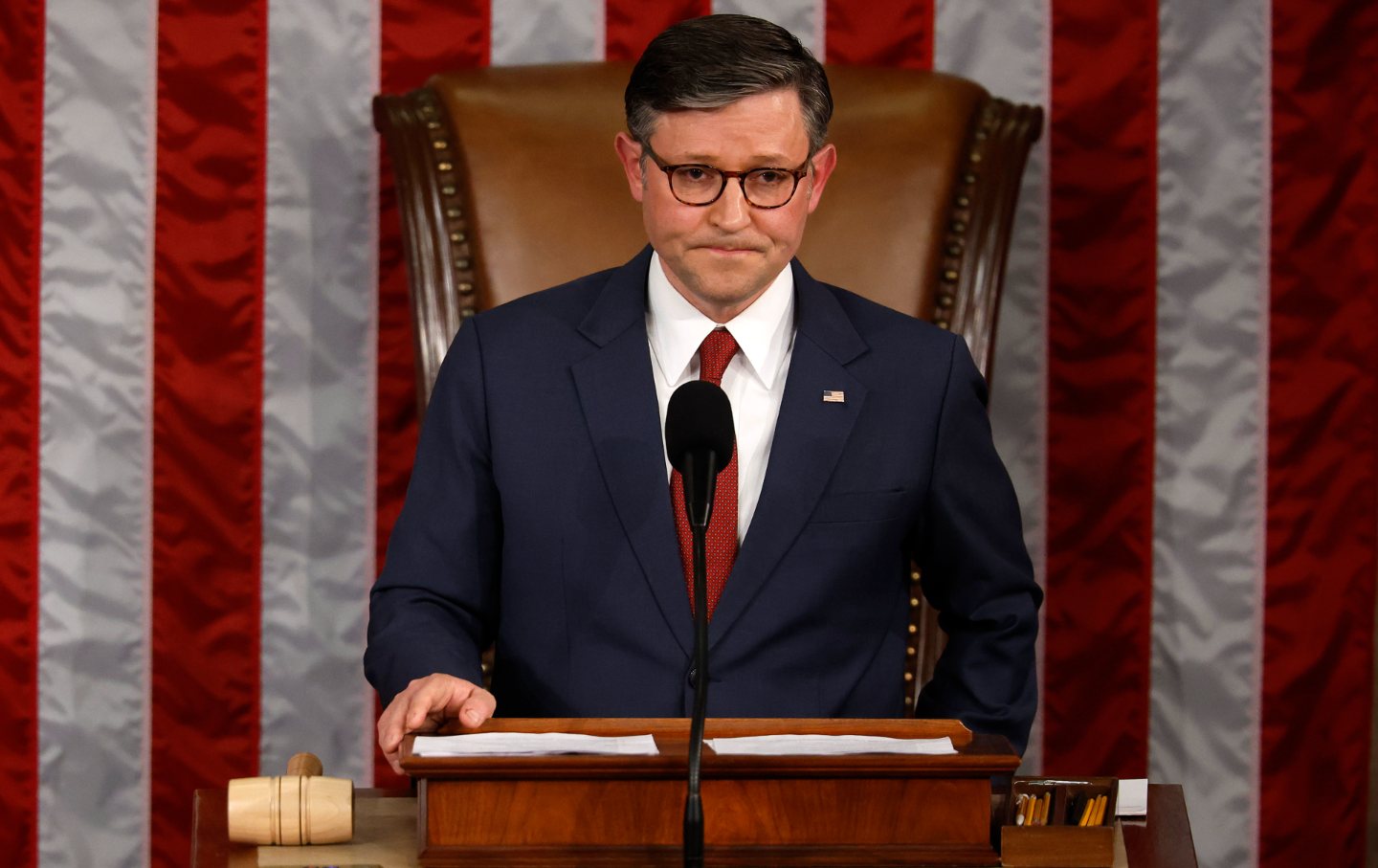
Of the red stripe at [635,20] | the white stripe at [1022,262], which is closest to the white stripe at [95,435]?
the red stripe at [635,20]

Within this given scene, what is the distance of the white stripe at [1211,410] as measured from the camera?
111 inches

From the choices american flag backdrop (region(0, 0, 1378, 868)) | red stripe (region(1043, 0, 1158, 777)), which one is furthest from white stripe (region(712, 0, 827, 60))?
red stripe (region(1043, 0, 1158, 777))

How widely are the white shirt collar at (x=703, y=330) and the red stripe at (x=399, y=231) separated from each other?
737 millimetres

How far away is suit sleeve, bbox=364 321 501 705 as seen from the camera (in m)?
2.00

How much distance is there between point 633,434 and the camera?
2068 mm

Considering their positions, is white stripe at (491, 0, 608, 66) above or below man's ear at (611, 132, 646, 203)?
above

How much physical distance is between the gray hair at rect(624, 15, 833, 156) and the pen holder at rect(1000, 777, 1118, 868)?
0.82 meters

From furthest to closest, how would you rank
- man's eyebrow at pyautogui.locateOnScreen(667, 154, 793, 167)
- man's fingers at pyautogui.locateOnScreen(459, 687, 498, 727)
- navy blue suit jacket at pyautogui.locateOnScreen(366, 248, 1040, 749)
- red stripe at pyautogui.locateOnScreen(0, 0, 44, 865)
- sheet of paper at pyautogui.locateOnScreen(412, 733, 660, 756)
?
red stripe at pyautogui.locateOnScreen(0, 0, 44, 865), navy blue suit jacket at pyautogui.locateOnScreen(366, 248, 1040, 749), man's eyebrow at pyautogui.locateOnScreen(667, 154, 793, 167), man's fingers at pyautogui.locateOnScreen(459, 687, 498, 727), sheet of paper at pyautogui.locateOnScreen(412, 733, 660, 756)

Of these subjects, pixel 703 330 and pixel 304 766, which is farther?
pixel 703 330

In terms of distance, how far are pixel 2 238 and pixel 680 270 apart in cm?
128

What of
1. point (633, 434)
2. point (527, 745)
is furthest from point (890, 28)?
point (527, 745)

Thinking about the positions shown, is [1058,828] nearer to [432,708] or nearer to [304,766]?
[432,708]

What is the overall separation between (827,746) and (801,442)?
64cm

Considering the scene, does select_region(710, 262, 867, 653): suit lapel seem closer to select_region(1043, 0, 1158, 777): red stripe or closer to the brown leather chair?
the brown leather chair
